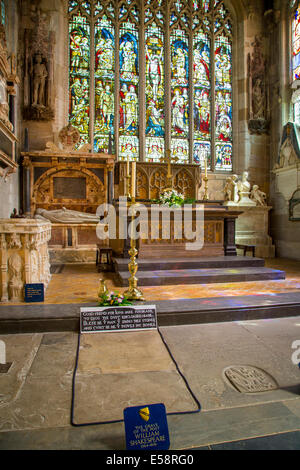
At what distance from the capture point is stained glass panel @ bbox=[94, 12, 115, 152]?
11227 mm

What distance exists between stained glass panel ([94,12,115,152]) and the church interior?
0.05 meters

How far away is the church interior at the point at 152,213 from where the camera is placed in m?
2.21

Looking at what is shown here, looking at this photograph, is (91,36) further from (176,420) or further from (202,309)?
(176,420)

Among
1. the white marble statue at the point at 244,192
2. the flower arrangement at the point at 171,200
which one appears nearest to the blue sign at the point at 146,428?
the flower arrangement at the point at 171,200

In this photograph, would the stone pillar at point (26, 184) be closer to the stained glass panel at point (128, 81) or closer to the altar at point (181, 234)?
the stained glass panel at point (128, 81)

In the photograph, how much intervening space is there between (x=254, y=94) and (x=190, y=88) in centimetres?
249

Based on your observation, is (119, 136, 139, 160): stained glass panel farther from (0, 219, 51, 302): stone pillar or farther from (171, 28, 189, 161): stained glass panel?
(0, 219, 51, 302): stone pillar

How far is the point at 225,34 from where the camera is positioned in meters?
12.3

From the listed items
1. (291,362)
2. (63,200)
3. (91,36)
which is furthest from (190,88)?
(291,362)

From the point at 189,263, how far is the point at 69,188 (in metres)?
5.64

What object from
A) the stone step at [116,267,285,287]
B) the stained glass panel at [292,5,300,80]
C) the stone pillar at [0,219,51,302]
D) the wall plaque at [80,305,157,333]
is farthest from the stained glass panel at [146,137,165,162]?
the wall plaque at [80,305,157,333]

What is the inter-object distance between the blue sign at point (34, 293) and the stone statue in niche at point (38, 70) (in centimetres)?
790

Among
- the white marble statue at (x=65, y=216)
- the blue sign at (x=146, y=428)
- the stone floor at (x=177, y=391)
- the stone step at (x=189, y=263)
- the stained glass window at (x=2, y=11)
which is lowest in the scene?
the stone floor at (x=177, y=391)

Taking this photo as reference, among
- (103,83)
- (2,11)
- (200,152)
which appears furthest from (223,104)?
(2,11)
